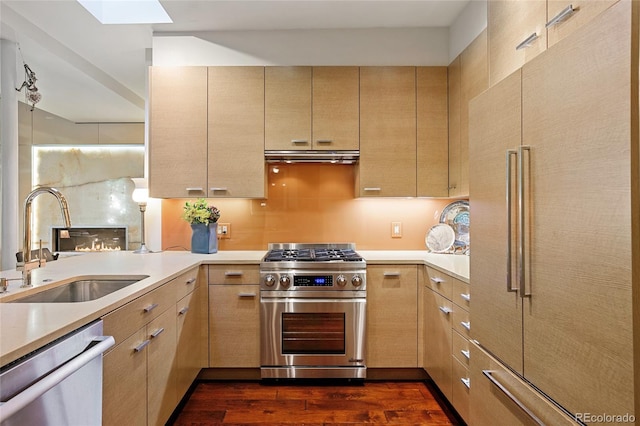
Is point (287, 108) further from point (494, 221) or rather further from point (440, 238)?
point (494, 221)

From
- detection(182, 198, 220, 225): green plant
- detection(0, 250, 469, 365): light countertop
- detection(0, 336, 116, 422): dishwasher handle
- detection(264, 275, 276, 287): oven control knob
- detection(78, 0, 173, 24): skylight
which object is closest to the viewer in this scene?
detection(0, 336, 116, 422): dishwasher handle

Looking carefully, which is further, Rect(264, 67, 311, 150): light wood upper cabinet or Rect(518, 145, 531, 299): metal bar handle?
Rect(264, 67, 311, 150): light wood upper cabinet

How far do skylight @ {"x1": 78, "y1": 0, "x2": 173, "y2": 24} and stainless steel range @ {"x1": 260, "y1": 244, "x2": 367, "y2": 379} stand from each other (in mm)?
2012

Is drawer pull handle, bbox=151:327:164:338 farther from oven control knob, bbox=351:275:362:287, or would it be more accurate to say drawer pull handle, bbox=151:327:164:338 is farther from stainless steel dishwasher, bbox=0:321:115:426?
oven control knob, bbox=351:275:362:287

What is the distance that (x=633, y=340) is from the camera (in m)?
0.74

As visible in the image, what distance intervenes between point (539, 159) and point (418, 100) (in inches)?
75.2

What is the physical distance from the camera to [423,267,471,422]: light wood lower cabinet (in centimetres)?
190

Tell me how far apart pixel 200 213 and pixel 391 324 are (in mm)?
Result: 1639

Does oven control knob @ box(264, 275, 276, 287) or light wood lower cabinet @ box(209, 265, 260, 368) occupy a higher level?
oven control knob @ box(264, 275, 276, 287)

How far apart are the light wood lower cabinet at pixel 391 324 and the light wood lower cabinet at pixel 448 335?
0.29 feet

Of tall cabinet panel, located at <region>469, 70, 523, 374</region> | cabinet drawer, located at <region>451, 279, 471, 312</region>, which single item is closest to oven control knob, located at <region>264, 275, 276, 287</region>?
cabinet drawer, located at <region>451, 279, 471, 312</region>

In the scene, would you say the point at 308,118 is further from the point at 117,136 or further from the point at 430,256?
the point at 117,136

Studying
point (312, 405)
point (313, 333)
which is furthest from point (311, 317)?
point (312, 405)

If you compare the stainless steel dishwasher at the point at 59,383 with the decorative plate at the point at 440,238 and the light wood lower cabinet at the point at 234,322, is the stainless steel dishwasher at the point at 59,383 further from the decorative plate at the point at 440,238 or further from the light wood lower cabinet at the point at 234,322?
the decorative plate at the point at 440,238
